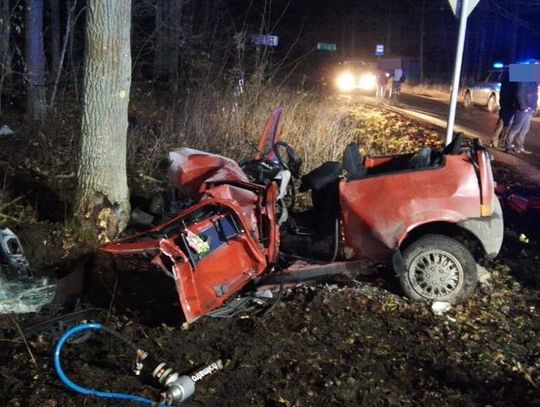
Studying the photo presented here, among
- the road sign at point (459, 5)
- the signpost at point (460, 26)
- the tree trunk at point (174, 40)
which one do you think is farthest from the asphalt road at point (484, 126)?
the tree trunk at point (174, 40)

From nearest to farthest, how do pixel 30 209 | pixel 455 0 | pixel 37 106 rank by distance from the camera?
pixel 30 209 → pixel 455 0 → pixel 37 106

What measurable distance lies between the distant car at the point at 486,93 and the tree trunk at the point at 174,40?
9997 millimetres

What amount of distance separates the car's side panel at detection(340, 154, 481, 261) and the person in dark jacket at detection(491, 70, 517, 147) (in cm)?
730

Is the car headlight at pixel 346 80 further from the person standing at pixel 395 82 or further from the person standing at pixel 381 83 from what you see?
the person standing at pixel 381 83

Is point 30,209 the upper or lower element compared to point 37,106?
lower

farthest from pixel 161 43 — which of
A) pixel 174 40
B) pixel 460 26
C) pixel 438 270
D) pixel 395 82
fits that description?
pixel 438 270

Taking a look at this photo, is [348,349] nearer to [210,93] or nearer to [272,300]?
[272,300]

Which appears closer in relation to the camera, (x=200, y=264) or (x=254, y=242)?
(x=200, y=264)

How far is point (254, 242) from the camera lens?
14.2ft

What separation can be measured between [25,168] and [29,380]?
A: 4239mm

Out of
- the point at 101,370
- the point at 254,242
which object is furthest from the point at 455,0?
the point at 101,370

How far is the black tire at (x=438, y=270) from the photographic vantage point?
460cm

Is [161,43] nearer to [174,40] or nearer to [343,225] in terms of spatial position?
[174,40]

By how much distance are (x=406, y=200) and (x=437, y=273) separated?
0.68m
